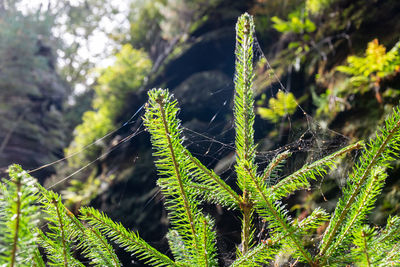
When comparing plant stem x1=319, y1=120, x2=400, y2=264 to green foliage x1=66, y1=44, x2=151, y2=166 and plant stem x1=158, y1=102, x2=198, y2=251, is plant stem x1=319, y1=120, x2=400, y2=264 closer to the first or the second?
plant stem x1=158, y1=102, x2=198, y2=251

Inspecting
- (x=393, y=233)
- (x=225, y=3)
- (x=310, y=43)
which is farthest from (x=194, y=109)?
(x=393, y=233)

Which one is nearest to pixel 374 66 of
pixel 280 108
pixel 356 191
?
pixel 280 108

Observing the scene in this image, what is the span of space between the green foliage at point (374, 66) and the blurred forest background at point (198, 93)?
0.04 ft

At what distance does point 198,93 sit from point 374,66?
425 centimetres

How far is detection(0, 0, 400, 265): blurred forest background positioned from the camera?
1.90 metres

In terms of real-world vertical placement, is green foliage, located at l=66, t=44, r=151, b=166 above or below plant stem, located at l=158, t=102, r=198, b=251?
above

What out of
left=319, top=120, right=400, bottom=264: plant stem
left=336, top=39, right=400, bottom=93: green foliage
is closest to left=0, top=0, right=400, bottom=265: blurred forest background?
left=336, top=39, right=400, bottom=93: green foliage

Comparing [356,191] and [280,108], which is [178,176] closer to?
[356,191]

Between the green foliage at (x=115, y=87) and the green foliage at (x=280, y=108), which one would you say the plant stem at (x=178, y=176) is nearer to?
the green foliage at (x=280, y=108)

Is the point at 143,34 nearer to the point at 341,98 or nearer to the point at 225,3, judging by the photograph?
the point at 225,3

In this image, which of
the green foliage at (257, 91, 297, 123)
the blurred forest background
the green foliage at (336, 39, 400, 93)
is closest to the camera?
the blurred forest background

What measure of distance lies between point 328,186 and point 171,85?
618 cm

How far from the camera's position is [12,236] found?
43 centimetres

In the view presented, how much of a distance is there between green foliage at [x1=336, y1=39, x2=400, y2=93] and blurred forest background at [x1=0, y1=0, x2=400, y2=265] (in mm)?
11
